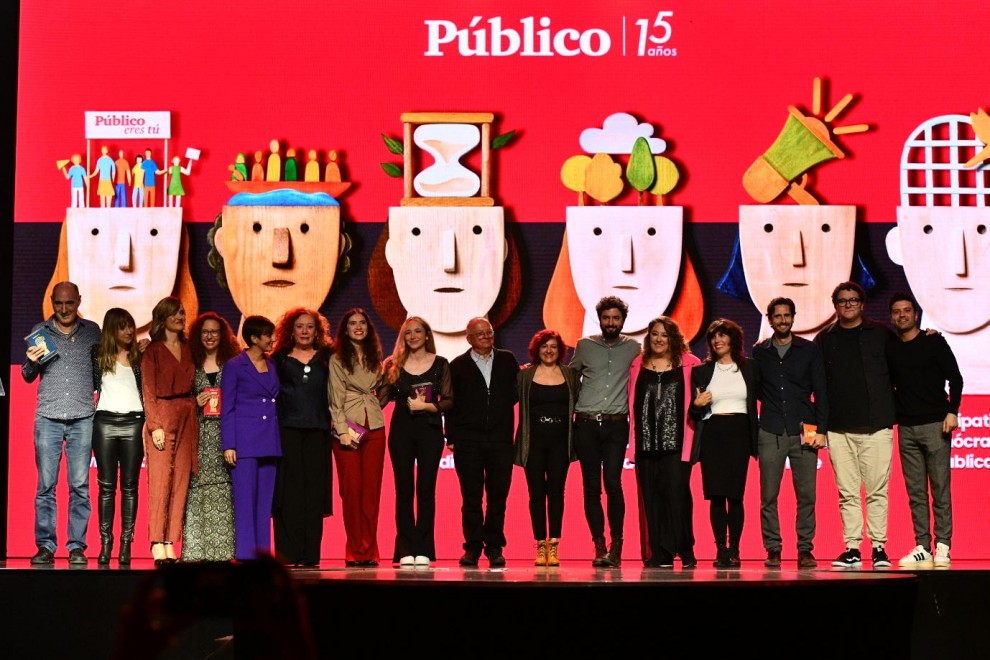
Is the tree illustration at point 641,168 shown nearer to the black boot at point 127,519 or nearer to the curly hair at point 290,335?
the curly hair at point 290,335

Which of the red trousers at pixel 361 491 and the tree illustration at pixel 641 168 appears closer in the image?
the red trousers at pixel 361 491

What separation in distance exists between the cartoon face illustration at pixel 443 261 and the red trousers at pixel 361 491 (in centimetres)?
115

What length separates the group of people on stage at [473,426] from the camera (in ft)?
21.0

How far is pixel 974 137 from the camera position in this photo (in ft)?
24.6

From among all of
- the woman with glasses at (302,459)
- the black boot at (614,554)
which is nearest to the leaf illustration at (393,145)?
the woman with glasses at (302,459)

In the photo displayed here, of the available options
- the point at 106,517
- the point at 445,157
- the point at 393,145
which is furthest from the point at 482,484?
the point at 393,145

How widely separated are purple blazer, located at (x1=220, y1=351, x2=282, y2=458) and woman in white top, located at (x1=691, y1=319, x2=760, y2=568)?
194 cm

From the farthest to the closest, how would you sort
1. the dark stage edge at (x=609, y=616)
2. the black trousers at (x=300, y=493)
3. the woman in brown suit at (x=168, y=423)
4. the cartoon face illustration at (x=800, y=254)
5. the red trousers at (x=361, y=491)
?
the cartoon face illustration at (x=800, y=254) < the red trousers at (x=361, y=491) < the black trousers at (x=300, y=493) < the woman in brown suit at (x=168, y=423) < the dark stage edge at (x=609, y=616)

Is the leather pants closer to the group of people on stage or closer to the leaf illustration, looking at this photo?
the group of people on stage

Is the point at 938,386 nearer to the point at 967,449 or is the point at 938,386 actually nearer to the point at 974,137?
the point at 967,449

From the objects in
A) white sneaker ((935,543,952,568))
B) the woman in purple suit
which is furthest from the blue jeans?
white sneaker ((935,543,952,568))

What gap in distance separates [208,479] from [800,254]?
129 inches

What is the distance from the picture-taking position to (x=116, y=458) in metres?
6.43

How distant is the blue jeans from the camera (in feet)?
21.3
